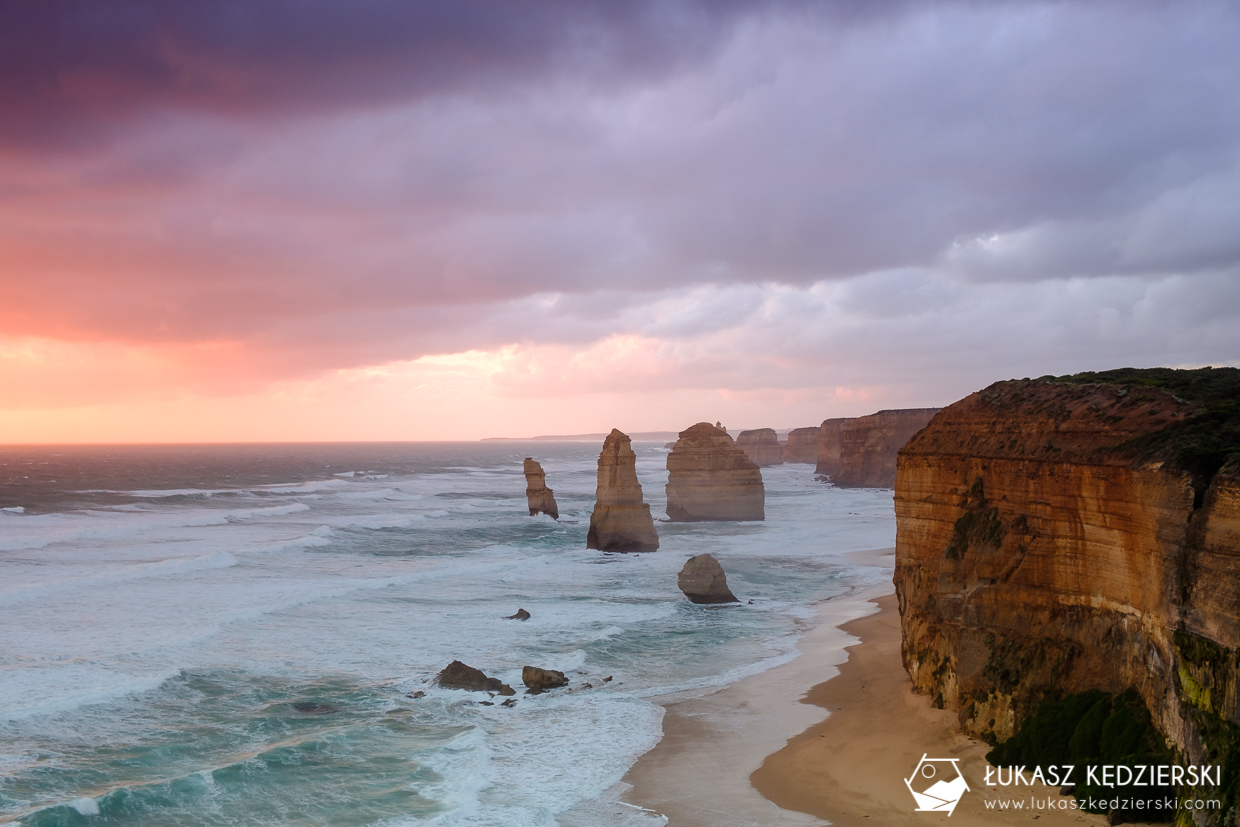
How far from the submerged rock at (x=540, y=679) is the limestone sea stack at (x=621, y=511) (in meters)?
24.4

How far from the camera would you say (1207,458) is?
39.3ft

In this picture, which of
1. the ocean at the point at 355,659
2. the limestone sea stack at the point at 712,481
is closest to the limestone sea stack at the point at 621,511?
the ocean at the point at 355,659

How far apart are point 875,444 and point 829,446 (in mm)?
20399

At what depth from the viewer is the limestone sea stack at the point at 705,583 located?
33.0 metres

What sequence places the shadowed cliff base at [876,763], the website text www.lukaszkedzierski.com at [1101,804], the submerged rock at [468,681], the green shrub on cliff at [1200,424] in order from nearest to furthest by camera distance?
the website text www.lukaszkedzierski.com at [1101,804]
the green shrub on cliff at [1200,424]
the shadowed cliff base at [876,763]
the submerged rock at [468,681]

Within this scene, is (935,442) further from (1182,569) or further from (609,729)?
(609,729)

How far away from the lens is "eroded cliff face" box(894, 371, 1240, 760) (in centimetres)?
1125

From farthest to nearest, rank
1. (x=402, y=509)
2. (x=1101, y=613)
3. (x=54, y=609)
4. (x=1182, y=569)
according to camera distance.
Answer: (x=402, y=509) < (x=54, y=609) < (x=1101, y=613) < (x=1182, y=569)

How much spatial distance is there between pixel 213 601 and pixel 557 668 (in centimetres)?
1676

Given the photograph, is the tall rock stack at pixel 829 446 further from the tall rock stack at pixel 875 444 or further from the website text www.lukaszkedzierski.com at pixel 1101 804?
the website text www.lukaszkedzierski.com at pixel 1101 804

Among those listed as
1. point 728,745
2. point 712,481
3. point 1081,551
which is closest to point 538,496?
point 712,481

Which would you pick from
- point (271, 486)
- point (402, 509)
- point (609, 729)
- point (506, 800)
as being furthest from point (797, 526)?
point (271, 486)

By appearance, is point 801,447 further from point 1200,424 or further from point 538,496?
point 1200,424

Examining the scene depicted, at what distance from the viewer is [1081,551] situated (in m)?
14.2
